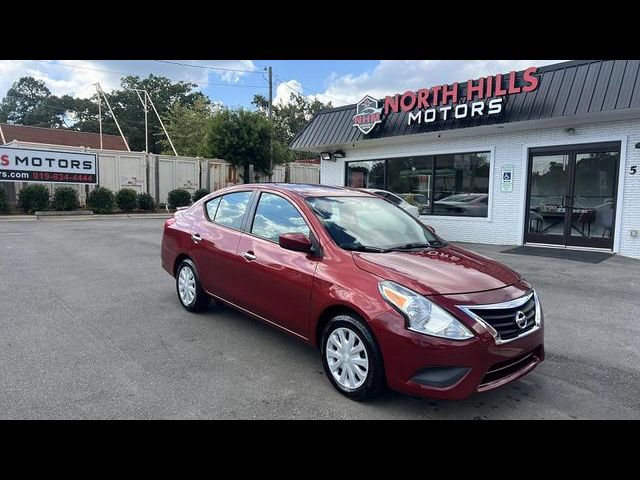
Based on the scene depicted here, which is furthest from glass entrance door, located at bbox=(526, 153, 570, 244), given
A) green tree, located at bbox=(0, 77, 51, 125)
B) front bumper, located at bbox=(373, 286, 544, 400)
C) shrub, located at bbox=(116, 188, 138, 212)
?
green tree, located at bbox=(0, 77, 51, 125)

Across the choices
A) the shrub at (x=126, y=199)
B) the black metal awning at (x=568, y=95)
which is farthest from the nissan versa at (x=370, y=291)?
the shrub at (x=126, y=199)

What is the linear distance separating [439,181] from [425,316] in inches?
406

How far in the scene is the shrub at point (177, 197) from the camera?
840 inches

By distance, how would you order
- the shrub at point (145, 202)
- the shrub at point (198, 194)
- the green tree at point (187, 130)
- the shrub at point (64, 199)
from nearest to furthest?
1. the shrub at point (64, 199)
2. the shrub at point (145, 202)
3. the shrub at point (198, 194)
4. the green tree at point (187, 130)

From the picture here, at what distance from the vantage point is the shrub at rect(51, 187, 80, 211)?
17625mm

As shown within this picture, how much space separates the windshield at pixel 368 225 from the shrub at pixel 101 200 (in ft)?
57.0

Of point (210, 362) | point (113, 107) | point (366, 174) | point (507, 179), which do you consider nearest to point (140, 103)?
point (113, 107)

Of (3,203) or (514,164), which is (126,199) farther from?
(514,164)

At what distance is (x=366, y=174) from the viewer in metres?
14.5

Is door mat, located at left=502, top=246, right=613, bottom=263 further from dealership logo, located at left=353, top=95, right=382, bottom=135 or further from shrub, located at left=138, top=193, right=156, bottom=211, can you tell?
shrub, located at left=138, top=193, right=156, bottom=211

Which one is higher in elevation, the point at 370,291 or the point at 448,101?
the point at 448,101

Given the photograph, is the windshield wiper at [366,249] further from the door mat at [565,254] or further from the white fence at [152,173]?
the white fence at [152,173]
